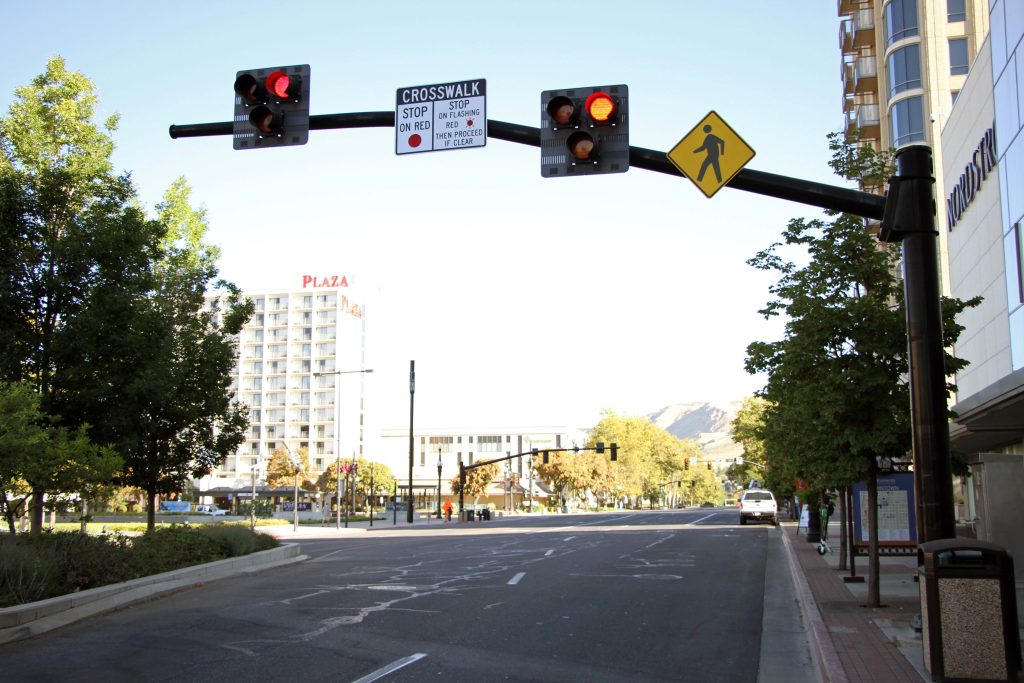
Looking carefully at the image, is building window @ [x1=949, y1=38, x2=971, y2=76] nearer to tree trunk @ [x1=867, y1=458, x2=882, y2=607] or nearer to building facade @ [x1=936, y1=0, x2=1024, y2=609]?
building facade @ [x1=936, y1=0, x2=1024, y2=609]

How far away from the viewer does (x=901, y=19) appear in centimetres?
5069

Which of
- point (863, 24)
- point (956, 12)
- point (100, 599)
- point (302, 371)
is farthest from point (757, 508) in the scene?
point (302, 371)

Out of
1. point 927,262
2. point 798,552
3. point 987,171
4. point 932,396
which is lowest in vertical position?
point 798,552

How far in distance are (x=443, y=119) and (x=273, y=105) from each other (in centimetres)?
169

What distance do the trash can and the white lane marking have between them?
521cm

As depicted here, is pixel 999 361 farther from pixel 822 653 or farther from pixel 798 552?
pixel 822 653

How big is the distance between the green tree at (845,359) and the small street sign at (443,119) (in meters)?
7.25

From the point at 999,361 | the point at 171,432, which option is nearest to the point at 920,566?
the point at 171,432

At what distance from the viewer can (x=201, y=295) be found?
25.3 meters

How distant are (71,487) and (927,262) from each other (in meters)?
12.9

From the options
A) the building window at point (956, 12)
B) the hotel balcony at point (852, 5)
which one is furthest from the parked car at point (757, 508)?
the hotel balcony at point (852, 5)

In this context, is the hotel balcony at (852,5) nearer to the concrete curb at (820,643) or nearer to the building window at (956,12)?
the building window at (956,12)

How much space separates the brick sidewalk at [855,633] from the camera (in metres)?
9.05

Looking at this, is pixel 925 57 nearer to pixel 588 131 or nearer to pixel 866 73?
pixel 866 73
